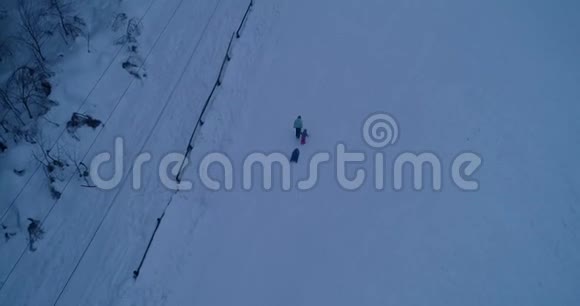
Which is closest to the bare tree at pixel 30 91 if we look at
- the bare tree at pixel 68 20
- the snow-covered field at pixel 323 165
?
the snow-covered field at pixel 323 165

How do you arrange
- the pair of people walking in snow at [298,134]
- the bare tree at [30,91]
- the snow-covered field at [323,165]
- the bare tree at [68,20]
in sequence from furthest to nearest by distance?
the bare tree at [68,20] < the bare tree at [30,91] < the pair of people walking in snow at [298,134] < the snow-covered field at [323,165]

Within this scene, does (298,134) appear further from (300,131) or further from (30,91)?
(30,91)

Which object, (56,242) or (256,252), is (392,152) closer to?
(256,252)

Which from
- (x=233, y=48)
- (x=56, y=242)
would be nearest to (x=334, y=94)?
(x=233, y=48)

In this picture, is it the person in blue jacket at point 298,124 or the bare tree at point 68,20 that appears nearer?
the person in blue jacket at point 298,124

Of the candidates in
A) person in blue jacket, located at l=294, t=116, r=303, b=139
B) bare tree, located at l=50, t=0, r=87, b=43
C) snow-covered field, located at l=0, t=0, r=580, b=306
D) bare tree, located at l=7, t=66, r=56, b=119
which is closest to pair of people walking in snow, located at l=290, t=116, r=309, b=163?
person in blue jacket, located at l=294, t=116, r=303, b=139

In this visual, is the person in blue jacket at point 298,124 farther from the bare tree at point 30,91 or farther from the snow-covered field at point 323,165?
the bare tree at point 30,91

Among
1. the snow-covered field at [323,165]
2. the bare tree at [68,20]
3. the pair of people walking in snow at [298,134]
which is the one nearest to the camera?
A: the snow-covered field at [323,165]

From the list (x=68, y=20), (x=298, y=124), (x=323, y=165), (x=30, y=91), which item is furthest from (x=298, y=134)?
(x=68, y=20)
